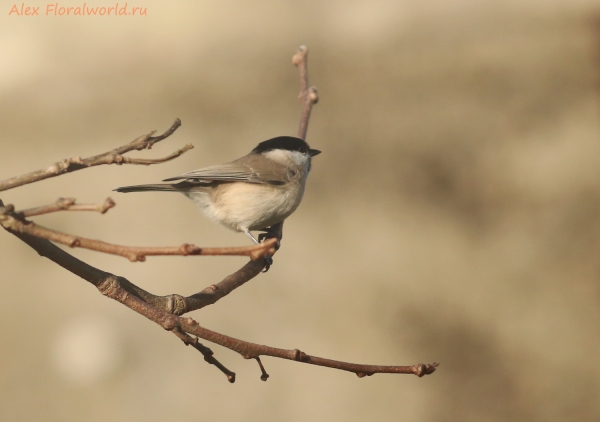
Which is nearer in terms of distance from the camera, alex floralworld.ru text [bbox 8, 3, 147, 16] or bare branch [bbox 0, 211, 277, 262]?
bare branch [bbox 0, 211, 277, 262]

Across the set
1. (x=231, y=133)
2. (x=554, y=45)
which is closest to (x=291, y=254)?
(x=231, y=133)

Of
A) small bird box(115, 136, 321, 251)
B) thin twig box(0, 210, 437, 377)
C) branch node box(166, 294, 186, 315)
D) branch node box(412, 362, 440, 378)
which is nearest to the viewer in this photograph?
thin twig box(0, 210, 437, 377)

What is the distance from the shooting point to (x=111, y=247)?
0.90 m

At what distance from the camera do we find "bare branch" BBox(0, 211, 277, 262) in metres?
0.89

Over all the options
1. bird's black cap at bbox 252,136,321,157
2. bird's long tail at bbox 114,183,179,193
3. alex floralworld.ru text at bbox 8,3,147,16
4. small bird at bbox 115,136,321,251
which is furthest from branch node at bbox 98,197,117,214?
alex floralworld.ru text at bbox 8,3,147,16

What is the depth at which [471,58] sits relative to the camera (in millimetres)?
5449

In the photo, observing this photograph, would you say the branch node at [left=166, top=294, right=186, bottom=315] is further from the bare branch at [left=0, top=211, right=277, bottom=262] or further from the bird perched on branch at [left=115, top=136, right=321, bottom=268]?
the bird perched on branch at [left=115, top=136, right=321, bottom=268]

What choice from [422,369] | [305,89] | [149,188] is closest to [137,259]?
[422,369]

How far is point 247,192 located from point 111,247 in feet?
6.70

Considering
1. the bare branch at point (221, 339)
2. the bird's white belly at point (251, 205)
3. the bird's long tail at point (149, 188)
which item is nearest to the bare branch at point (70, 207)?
the bare branch at point (221, 339)

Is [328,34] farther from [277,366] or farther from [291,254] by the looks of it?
[277,366]

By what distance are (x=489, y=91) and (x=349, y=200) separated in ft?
5.39

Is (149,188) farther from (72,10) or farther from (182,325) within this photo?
(72,10)

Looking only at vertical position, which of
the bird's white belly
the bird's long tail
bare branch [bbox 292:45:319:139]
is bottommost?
the bird's white belly
